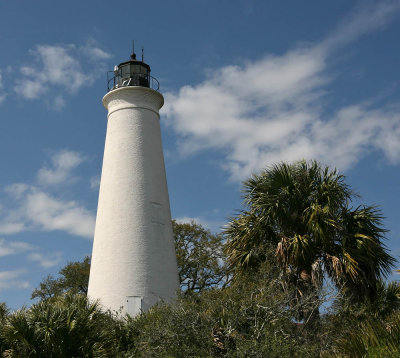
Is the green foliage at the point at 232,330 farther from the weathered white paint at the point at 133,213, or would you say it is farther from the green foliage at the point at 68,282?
the green foliage at the point at 68,282

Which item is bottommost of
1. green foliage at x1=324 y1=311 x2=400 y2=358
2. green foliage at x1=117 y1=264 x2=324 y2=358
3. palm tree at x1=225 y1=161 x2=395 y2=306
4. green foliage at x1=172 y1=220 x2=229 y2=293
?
green foliage at x1=324 y1=311 x2=400 y2=358

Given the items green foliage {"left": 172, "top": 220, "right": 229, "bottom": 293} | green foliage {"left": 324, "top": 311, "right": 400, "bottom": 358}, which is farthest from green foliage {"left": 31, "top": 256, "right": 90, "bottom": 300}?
green foliage {"left": 324, "top": 311, "right": 400, "bottom": 358}

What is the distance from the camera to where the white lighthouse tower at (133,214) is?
1759 centimetres

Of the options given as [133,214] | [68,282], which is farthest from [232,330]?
[68,282]

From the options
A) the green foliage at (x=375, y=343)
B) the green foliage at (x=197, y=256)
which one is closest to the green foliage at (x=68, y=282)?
the green foliage at (x=197, y=256)

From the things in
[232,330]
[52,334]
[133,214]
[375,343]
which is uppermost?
[133,214]

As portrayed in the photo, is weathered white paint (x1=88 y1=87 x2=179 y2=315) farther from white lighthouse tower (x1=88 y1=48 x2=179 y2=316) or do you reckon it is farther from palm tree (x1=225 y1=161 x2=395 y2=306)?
palm tree (x1=225 y1=161 x2=395 y2=306)

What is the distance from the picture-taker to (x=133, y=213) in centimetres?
1845

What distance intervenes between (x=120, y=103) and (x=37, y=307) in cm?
1012

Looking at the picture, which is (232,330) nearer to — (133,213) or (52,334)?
(52,334)

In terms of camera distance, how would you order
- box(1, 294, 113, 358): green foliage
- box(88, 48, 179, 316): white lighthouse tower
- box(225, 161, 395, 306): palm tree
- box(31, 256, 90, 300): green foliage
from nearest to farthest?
box(1, 294, 113, 358): green foliage
box(225, 161, 395, 306): palm tree
box(88, 48, 179, 316): white lighthouse tower
box(31, 256, 90, 300): green foliage

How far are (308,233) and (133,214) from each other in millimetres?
6608

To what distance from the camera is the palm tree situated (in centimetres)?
1411

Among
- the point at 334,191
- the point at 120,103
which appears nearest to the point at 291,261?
the point at 334,191
